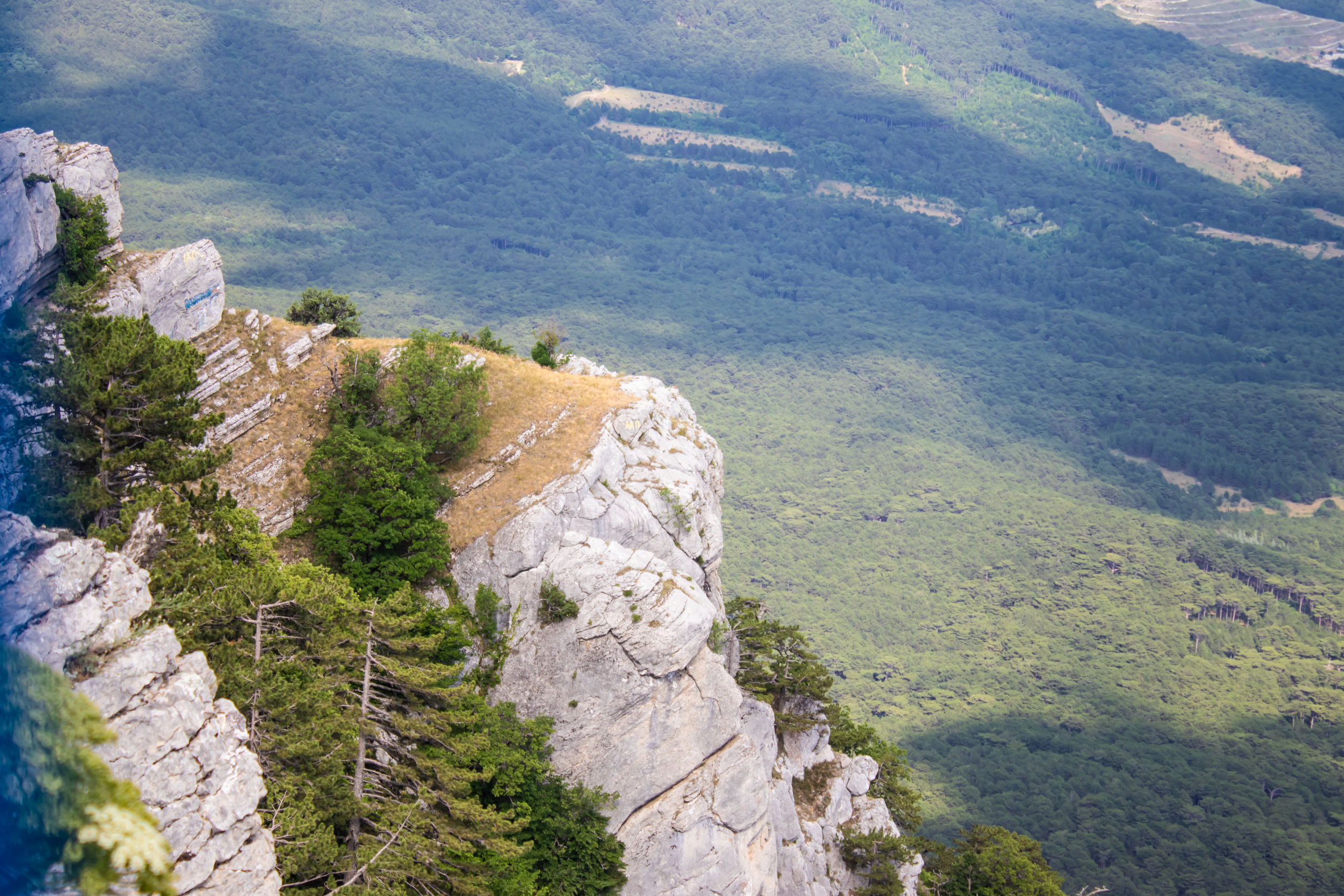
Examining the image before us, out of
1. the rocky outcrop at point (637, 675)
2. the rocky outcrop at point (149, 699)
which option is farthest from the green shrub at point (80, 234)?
the rocky outcrop at point (149, 699)

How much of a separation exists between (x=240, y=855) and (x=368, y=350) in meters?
31.3

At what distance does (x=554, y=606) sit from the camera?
44.4 m

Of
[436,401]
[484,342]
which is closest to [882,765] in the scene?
[484,342]

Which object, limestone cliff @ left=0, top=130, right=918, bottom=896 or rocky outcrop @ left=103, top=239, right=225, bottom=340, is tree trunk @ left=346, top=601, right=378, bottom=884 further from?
rocky outcrop @ left=103, top=239, right=225, bottom=340

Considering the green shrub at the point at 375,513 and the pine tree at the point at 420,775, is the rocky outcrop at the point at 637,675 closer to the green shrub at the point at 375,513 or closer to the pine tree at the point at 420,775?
the green shrub at the point at 375,513

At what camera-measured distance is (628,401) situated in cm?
5344

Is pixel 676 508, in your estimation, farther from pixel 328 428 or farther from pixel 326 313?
pixel 326 313

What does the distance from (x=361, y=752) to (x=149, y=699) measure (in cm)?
1317

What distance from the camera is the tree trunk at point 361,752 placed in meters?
33.8

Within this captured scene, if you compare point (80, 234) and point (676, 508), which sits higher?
point (80, 234)

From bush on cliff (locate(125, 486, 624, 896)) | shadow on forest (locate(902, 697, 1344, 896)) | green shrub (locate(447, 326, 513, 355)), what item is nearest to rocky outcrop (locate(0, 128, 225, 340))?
green shrub (locate(447, 326, 513, 355))

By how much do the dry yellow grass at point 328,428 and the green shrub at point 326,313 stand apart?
289cm

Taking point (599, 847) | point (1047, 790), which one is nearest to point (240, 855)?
point (599, 847)

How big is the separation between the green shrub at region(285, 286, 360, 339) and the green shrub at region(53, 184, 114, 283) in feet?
36.0
